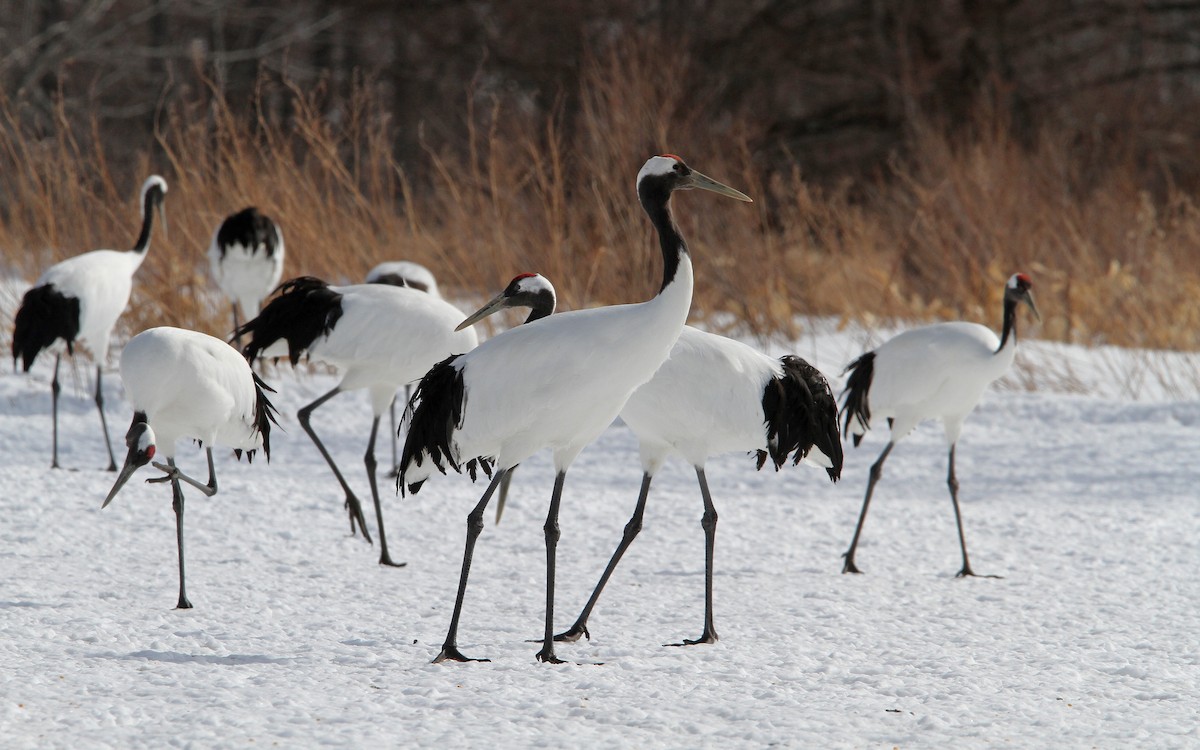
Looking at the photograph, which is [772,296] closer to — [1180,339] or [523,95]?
[1180,339]

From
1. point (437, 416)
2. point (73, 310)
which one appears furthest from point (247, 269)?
point (437, 416)

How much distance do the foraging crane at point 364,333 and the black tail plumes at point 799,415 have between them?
163 cm

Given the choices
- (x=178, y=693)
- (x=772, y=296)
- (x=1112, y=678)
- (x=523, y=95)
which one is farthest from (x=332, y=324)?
(x=523, y=95)

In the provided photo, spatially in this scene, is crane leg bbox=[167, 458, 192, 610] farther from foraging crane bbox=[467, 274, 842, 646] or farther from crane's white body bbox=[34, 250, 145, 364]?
crane's white body bbox=[34, 250, 145, 364]

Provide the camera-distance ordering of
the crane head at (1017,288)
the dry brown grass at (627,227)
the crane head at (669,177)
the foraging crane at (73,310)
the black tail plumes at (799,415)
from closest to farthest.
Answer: the crane head at (669,177)
the black tail plumes at (799,415)
the crane head at (1017,288)
the foraging crane at (73,310)
the dry brown grass at (627,227)

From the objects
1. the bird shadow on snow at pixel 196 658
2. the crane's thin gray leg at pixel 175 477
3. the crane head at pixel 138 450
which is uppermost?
the crane head at pixel 138 450

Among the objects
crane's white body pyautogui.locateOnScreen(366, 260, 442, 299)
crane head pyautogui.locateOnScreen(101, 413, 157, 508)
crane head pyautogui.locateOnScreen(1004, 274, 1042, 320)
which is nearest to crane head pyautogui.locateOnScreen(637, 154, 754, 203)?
crane head pyautogui.locateOnScreen(101, 413, 157, 508)

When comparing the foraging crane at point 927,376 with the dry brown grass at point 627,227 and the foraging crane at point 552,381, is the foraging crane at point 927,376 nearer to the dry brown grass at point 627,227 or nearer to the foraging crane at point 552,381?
the foraging crane at point 552,381

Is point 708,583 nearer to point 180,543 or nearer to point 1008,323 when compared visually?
point 180,543

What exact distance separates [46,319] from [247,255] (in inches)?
62.5

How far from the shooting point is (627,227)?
28.7 feet

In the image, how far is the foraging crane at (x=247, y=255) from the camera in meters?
7.90

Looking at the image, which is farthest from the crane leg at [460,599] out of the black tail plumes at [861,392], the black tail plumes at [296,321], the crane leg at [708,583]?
the black tail plumes at [861,392]

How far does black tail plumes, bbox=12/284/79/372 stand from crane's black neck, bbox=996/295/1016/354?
4.18m
